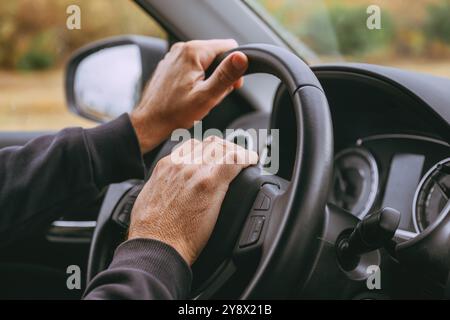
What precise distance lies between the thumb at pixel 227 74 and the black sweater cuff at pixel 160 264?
14.8 inches

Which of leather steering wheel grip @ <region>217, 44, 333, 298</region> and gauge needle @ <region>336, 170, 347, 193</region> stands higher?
leather steering wheel grip @ <region>217, 44, 333, 298</region>

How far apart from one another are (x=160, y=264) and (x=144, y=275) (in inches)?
1.4

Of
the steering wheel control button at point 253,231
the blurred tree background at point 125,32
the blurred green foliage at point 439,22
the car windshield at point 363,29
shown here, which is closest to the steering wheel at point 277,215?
the steering wheel control button at point 253,231

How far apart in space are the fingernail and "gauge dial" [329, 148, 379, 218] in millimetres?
412

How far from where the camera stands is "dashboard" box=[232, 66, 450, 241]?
1.19 metres

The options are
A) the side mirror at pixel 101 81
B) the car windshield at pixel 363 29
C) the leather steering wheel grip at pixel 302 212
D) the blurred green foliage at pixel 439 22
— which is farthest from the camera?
the side mirror at pixel 101 81

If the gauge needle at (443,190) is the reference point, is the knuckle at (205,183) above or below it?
above

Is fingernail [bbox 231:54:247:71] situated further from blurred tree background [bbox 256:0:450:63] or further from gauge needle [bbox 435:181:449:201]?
blurred tree background [bbox 256:0:450:63]

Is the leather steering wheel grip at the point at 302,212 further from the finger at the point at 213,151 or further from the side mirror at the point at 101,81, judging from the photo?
the side mirror at the point at 101,81

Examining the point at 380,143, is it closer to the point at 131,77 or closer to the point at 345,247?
the point at 345,247

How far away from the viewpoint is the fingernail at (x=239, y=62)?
→ 1.15 metres

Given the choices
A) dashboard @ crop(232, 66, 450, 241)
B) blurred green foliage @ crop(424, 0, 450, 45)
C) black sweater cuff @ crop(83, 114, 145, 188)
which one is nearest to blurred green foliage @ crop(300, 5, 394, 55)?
blurred green foliage @ crop(424, 0, 450, 45)

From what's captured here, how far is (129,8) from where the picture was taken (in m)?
1.88
